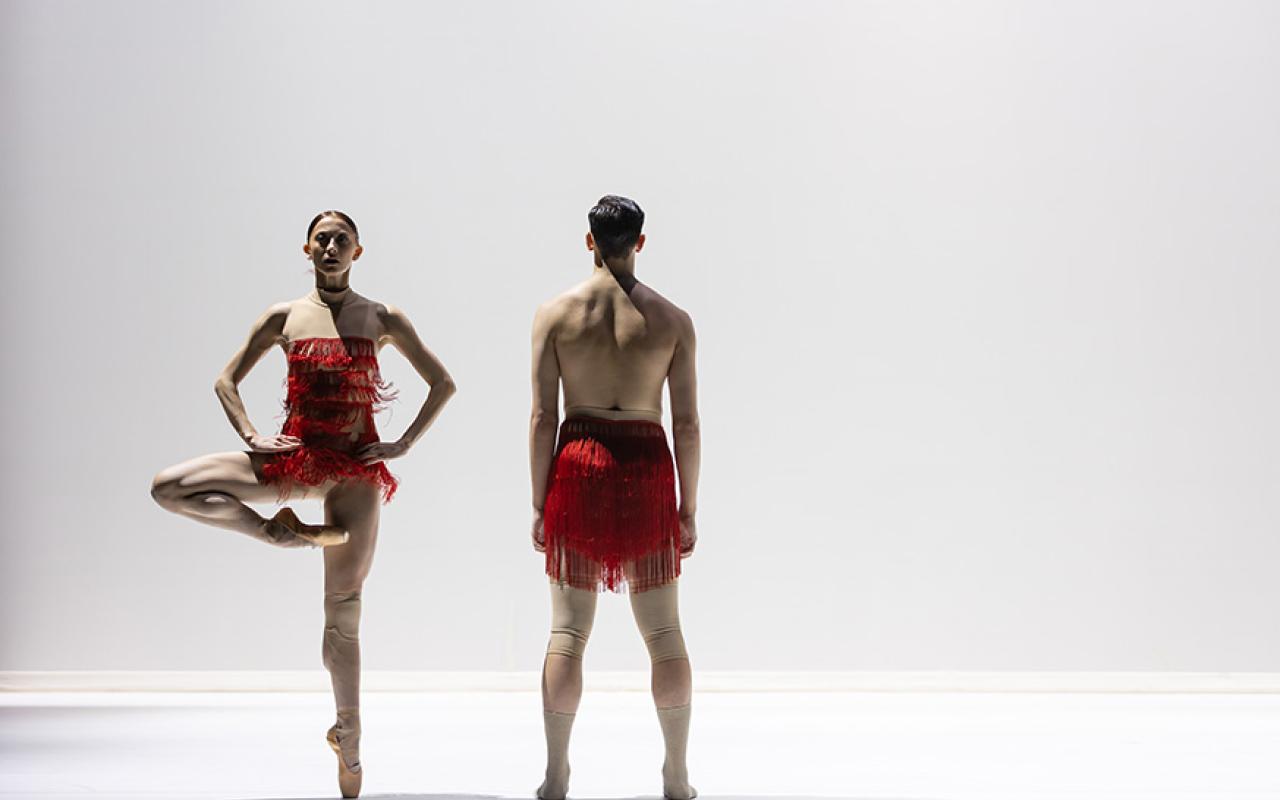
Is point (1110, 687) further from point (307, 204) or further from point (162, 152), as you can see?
point (162, 152)

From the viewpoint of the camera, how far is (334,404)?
13.0 ft

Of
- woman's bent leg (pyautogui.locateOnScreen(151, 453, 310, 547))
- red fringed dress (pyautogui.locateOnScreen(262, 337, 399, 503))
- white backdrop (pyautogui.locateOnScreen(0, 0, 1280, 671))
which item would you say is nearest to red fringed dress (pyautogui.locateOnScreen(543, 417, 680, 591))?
red fringed dress (pyautogui.locateOnScreen(262, 337, 399, 503))

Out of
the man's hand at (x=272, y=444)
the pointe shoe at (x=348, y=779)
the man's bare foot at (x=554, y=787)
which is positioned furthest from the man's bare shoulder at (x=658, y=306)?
the pointe shoe at (x=348, y=779)

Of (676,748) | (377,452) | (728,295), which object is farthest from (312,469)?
(728,295)

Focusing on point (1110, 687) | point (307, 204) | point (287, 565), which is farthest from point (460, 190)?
point (1110, 687)

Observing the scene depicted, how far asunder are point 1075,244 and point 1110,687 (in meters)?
2.14

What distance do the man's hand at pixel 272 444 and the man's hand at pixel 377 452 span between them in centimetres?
18

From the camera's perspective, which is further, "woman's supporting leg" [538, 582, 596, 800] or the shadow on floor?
the shadow on floor

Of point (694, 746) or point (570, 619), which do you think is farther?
point (694, 746)

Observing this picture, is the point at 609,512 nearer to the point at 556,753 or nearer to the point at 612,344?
the point at 612,344

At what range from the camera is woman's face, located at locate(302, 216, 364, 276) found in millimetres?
4062

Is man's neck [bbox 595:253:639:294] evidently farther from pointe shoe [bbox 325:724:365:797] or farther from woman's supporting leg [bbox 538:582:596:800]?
pointe shoe [bbox 325:724:365:797]

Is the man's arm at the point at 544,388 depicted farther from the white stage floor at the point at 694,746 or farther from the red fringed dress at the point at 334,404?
the white stage floor at the point at 694,746

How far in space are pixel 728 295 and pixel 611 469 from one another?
283cm
